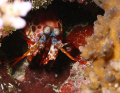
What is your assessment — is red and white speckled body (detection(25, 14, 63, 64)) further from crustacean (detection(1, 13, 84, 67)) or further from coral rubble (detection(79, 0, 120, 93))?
coral rubble (detection(79, 0, 120, 93))

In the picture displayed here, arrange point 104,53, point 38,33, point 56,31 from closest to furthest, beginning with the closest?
1. point 104,53
2. point 56,31
3. point 38,33

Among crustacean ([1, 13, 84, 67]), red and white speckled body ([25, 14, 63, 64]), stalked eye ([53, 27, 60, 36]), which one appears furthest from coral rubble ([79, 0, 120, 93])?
red and white speckled body ([25, 14, 63, 64])

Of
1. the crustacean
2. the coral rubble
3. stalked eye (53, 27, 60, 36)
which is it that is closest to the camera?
the coral rubble

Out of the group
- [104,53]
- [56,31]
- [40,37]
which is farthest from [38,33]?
[104,53]

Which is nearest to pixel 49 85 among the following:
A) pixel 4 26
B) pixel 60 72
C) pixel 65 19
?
pixel 60 72

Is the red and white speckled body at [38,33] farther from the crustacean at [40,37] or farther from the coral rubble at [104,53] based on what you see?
the coral rubble at [104,53]

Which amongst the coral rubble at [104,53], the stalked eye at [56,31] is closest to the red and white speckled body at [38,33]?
the stalked eye at [56,31]

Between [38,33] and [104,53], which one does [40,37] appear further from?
[104,53]

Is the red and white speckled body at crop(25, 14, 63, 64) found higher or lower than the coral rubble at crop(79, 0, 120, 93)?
lower
